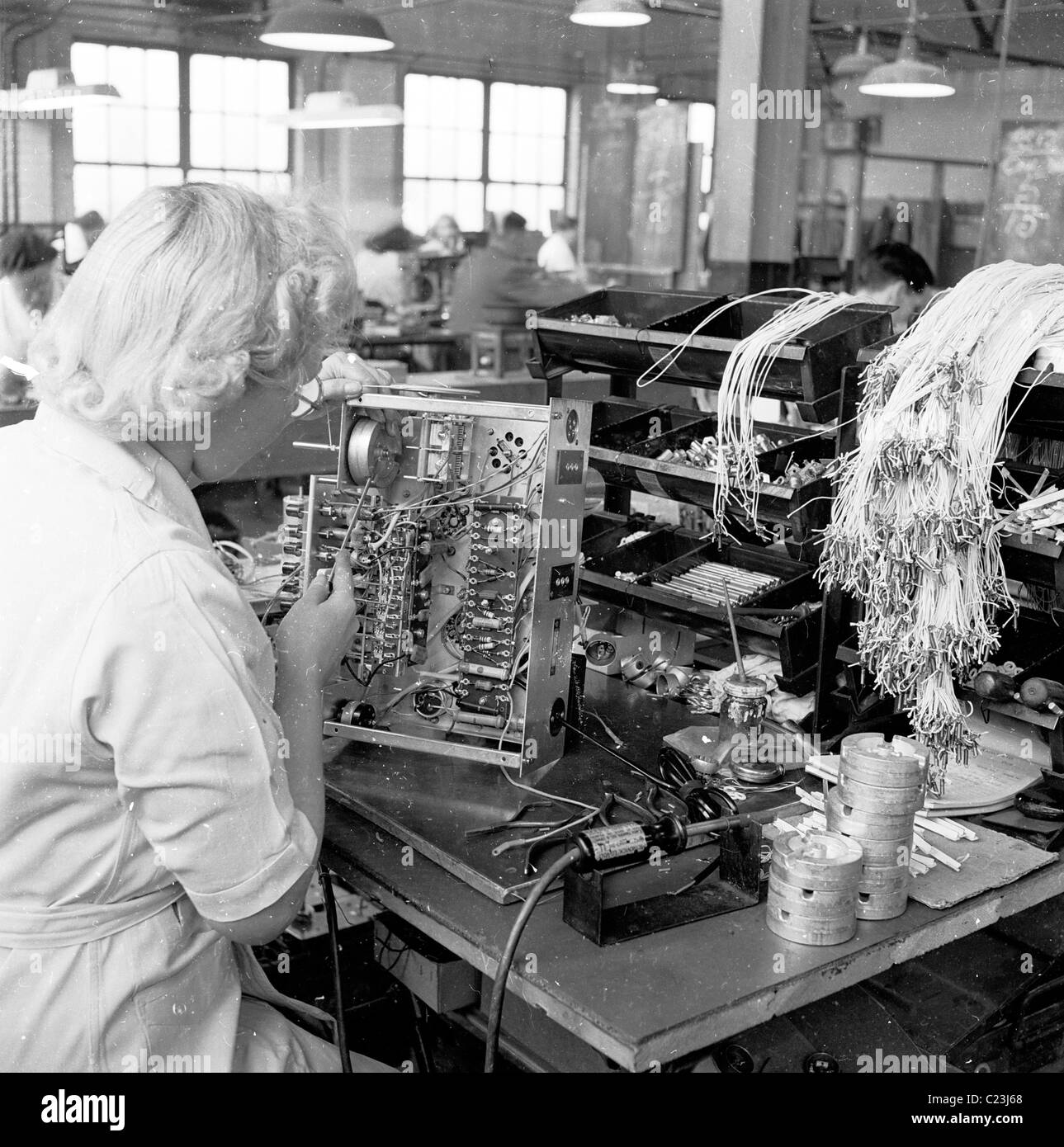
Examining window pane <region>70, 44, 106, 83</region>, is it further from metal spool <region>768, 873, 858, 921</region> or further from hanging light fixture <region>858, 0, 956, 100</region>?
metal spool <region>768, 873, 858, 921</region>

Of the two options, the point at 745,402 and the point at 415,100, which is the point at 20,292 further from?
the point at 415,100

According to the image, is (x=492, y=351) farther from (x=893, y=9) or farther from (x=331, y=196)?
(x=331, y=196)

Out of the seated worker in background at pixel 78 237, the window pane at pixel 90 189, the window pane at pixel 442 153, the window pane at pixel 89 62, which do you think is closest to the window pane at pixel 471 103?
the window pane at pixel 442 153

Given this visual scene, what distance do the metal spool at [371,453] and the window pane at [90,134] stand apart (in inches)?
368

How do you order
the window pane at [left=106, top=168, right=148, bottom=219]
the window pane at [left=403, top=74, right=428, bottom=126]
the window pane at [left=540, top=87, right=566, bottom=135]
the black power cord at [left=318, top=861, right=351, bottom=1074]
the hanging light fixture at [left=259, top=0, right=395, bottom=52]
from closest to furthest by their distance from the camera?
the black power cord at [left=318, top=861, right=351, bottom=1074]
the hanging light fixture at [left=259, top=0, right=395, bottom=52]
the window pane at [left=106, top=168, right=148, bottom=219]
the window pane at [left=403, top=74, right=428, bottom=126]
the window pane at [left=540, top=87, right=566, bottom=135]

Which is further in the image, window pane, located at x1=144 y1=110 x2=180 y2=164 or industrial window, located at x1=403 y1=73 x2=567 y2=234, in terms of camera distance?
industrial window, located at x1=403 y1=73 x2=567 y2=234

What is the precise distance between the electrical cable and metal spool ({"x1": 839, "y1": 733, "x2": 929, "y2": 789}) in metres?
0.34

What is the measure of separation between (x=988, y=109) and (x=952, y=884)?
9052 mm

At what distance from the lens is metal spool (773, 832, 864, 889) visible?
139 centimetres

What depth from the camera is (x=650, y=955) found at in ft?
4.56

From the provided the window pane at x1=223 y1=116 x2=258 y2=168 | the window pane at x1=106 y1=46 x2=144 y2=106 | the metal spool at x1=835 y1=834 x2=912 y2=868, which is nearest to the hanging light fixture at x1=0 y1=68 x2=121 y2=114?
the window pane at x1=106 y1=46 x2=144 y2=106

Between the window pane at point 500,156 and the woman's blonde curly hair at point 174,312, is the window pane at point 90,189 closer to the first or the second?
the window pane at point 500,156


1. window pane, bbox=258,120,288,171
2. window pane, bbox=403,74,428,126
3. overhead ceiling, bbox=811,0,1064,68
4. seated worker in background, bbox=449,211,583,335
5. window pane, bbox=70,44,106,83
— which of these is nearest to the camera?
overhead ceiling, bbox=811,0,1064,68

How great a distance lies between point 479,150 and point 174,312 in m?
11.9
